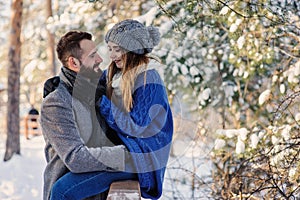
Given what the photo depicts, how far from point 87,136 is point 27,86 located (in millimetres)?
28146

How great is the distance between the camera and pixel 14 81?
11.6 meters

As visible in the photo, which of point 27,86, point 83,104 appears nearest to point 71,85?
point 83,104

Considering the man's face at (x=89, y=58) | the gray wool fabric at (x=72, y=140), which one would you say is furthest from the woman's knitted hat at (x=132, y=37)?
the gray wool fabric at (x=72, y=140)

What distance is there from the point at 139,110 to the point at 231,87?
204 inches

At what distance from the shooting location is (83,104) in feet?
7.30

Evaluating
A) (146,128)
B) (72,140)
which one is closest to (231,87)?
(146,128)

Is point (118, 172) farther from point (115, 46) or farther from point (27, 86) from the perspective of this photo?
point (27, 86)

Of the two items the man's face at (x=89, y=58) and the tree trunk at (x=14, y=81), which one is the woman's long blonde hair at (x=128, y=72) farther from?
the tree trunk at (x=14, y=81)

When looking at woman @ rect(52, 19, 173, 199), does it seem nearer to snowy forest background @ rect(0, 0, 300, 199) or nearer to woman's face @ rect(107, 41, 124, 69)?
woman's face @ rect(107, 41, 124, 69)

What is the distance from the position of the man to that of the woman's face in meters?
0.07

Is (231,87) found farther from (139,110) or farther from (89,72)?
(139,110)

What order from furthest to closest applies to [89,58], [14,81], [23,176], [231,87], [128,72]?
1. [14,81]
2. [23,176]
3. [231,87]
4. [89,58]
5. [128,72]

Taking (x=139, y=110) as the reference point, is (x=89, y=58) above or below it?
above

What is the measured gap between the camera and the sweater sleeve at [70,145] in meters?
2.10
